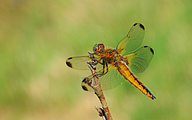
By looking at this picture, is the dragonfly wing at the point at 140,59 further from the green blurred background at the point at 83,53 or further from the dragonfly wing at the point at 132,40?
the green blurred background at the point at 83,53

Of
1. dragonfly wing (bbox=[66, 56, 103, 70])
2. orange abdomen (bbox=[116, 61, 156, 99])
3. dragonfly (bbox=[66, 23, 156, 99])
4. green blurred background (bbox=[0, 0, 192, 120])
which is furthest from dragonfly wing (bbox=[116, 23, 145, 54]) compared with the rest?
green blurred background (bbox=[0, 0, 192, 120])

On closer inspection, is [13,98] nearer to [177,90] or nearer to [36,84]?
[36,84]

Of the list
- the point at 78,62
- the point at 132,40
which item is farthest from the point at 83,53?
the point at 78,62

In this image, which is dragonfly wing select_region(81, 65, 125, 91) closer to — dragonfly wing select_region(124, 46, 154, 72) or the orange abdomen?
the orange abdomen

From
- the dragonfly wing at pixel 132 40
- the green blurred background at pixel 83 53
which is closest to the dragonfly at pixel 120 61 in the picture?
the dragonfly wing at pixel 132 40

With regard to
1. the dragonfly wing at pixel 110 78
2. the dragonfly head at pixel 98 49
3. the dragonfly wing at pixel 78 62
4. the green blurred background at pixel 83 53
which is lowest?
the dragonfly wing at pixel 110 78

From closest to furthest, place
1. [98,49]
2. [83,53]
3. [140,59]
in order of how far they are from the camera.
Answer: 1. [98,49]
2. [140,59]
3. [83,53]

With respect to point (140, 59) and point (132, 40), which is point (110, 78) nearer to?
point (140, 59)
